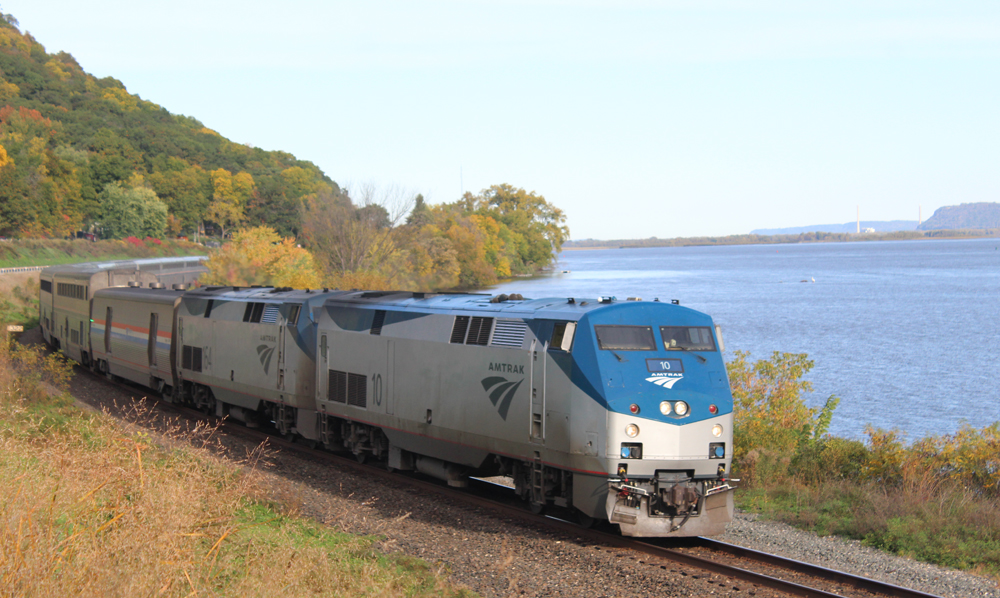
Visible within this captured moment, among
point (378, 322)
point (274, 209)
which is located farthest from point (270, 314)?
point (274, 209)

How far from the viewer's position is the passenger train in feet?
38.7

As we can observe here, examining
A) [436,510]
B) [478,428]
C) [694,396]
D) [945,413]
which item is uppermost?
[694,396]

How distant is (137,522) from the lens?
8539 millimetres

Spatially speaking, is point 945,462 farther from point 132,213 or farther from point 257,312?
point 132,213

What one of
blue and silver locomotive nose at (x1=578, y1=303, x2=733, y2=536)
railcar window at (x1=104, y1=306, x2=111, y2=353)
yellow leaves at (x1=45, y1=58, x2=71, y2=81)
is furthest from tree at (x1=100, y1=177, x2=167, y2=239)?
blue and silver locomotive nose at (x1=578, y1=303, x2=733, y2=536)

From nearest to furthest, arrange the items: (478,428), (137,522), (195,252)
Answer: (137,522) < (478,428) < (195,252)

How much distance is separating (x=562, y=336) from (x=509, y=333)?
1356 millimetres

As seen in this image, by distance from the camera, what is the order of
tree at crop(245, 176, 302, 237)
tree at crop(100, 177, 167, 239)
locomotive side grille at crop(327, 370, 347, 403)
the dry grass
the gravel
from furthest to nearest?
tree at crop(245, 176, 302, 237) < tree at crop(100, 177, 167, 239) < locomotive side grille at crop(327, 370, 347, 403) < the gravel < the dry grass

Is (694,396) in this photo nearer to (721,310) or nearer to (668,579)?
(668,579)

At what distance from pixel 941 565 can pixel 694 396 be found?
415 cm

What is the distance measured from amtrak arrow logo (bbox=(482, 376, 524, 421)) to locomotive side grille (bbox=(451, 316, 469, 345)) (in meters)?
1.12

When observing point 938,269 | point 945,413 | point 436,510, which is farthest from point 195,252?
point 938,269

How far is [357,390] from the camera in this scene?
1803 centimetres

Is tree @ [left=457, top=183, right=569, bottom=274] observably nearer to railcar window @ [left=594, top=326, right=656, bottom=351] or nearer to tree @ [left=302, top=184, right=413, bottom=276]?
tree @ [left=302, top=184, right=413, bottom=276]
